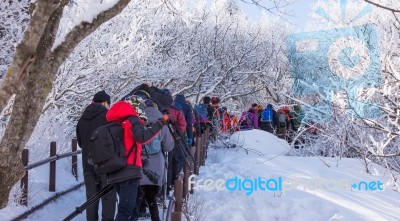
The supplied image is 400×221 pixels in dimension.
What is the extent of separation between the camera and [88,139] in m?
5.70

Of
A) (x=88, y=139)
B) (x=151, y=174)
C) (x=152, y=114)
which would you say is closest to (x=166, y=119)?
(x=152, y=114)

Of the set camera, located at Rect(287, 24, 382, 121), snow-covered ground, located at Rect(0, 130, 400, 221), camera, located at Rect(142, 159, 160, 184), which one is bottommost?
snow-covered ground, located at Rect(0, 130, 400, 221)

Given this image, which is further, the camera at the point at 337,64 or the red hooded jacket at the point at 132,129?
the camera at the point at 337,64

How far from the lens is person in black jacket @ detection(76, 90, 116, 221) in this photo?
5551 mm

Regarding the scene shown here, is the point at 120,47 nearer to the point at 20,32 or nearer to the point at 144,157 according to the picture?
the point at 20,32

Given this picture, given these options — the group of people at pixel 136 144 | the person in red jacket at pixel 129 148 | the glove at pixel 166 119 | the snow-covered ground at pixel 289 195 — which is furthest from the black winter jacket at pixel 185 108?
the person in red jacket at pixel 129 148

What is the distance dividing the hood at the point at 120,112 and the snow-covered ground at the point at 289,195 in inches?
81.6

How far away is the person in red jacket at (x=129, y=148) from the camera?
4742 mm

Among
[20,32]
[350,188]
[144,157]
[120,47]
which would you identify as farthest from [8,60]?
[350,188]

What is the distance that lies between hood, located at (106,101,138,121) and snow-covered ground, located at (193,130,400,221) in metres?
2.40

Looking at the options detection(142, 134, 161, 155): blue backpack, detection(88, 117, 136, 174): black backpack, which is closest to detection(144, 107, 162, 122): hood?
detection(142, 134, 161, 155): blue backpack

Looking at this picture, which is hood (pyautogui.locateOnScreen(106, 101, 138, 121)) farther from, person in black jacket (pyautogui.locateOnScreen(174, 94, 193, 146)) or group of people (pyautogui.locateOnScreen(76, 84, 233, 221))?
person in black jacket (pyautogui.locateOnScreen(174, 94, 193, 146))

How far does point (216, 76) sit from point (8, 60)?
12609 mm

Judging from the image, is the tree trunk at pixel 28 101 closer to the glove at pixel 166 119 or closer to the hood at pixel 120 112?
the hood at pixel 120 112
